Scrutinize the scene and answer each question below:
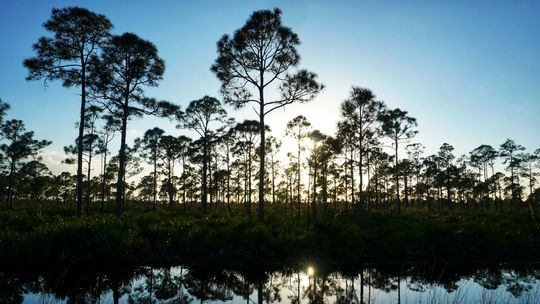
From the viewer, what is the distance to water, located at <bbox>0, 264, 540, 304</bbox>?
726cm

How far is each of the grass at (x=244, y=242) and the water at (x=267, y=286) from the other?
1102 millimetres

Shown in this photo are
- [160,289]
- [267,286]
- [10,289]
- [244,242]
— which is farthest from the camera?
[244,242]

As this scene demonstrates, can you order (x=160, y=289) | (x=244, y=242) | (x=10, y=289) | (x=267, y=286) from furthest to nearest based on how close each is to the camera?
1. (x=244, y=242)
2. (x=267, y=286)
3. (x=160, y=289)
4. (x=10, y=289)

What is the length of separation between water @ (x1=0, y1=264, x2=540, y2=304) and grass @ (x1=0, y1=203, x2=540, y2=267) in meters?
1.10

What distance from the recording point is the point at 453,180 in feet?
194

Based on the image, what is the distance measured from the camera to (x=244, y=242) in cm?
1231

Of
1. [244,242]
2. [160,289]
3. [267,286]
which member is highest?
[244,242]

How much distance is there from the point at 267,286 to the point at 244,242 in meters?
3.81

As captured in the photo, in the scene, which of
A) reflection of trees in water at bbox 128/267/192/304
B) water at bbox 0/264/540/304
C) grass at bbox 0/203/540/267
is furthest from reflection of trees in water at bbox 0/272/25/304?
reflection of trees in water at bbox 128/267/192/304

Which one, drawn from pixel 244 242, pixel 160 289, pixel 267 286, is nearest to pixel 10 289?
pixel 160 289

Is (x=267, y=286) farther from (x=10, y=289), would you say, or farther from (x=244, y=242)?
(x=10, y=289)

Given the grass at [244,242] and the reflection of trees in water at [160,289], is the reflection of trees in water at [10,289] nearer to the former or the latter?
the grass at [244,242]

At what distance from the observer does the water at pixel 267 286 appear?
286 inches

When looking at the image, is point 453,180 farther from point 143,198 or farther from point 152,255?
point 143,198
